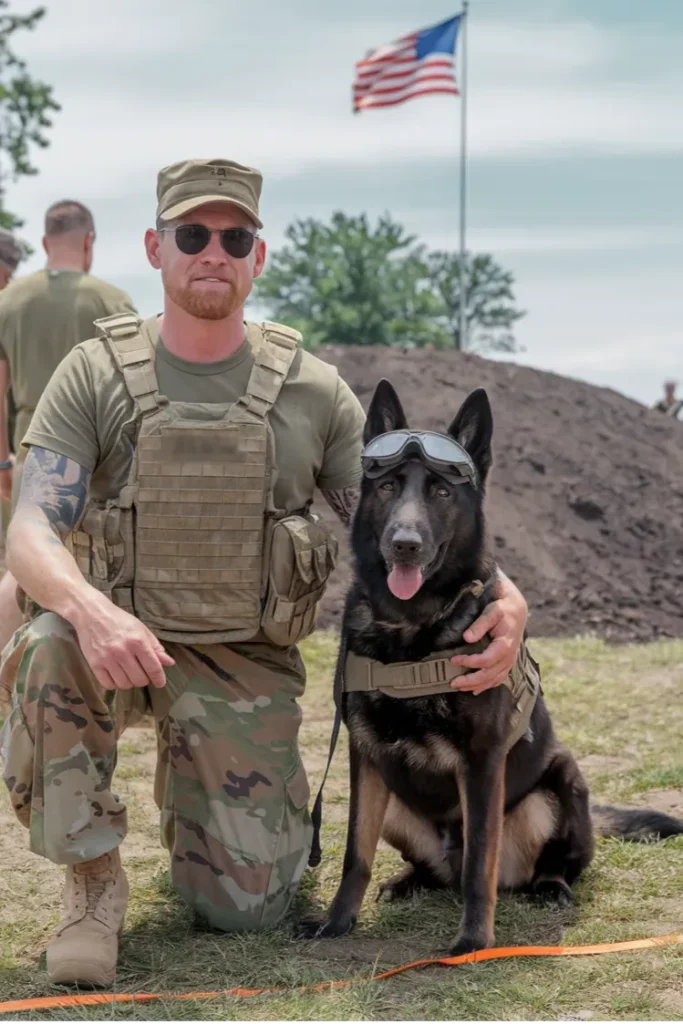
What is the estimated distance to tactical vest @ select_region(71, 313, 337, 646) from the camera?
3.59 meters

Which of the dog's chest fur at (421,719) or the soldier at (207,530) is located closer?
the dog's chest fur at (421,719)

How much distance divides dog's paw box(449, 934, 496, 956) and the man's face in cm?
202

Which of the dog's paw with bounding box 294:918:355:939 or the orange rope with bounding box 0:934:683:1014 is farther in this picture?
the dog's paw with bounding box 294:918:355:939

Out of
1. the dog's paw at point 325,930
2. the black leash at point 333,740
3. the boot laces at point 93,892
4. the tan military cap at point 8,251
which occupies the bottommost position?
the dog's paw at point 325,930

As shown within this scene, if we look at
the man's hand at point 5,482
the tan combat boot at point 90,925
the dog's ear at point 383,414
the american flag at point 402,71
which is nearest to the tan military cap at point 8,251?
the man's hand at point 5,482

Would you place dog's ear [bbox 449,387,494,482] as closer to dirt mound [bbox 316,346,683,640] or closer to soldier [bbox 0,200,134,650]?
soldier [bbox 0,200,134,650]

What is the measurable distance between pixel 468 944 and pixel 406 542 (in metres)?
1.14

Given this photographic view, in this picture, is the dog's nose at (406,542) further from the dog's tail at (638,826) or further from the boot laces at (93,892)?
the dog's tail at (638,826)

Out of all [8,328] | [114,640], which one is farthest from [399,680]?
[8,328]

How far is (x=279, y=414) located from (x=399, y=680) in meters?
0.95

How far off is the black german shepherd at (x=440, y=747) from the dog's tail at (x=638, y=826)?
46 cm

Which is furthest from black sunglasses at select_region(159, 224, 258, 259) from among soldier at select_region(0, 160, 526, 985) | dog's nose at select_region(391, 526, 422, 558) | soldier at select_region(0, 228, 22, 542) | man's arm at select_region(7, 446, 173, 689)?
soldier at select_region(0, 228, 22, 542)

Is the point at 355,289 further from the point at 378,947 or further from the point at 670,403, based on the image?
the point at 378,947

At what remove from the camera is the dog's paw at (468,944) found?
3.26 m
